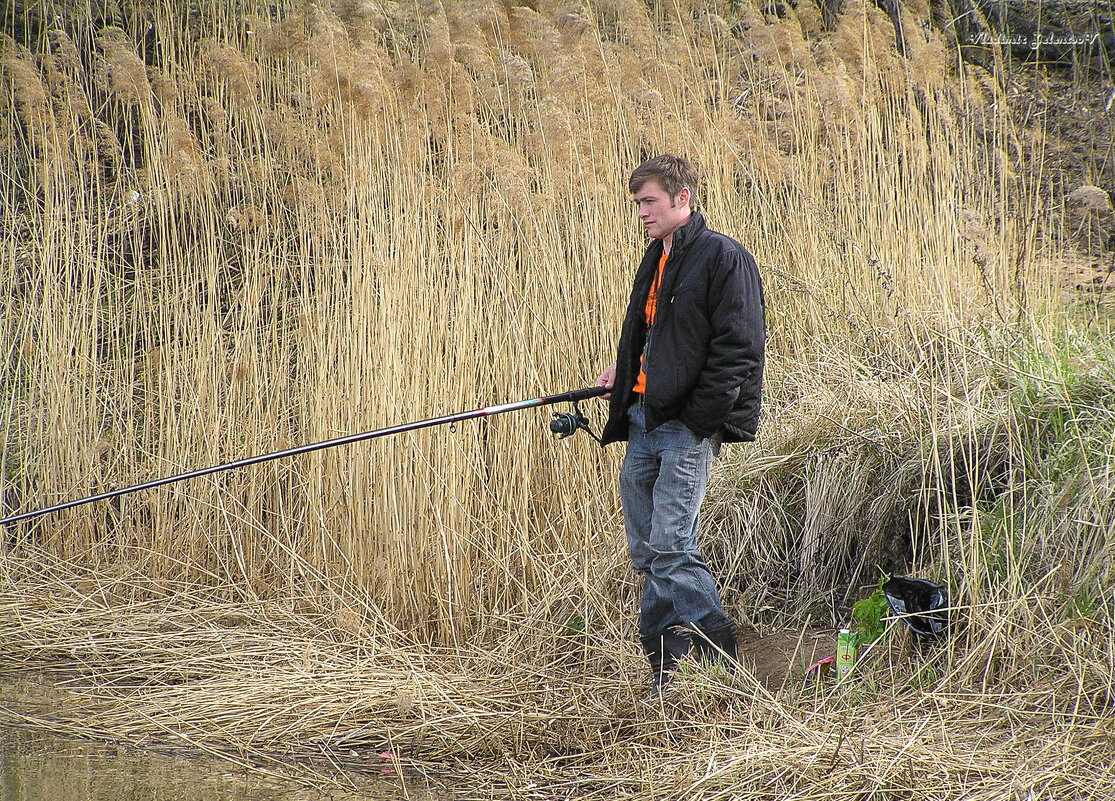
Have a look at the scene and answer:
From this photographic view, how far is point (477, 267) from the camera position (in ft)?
12.6

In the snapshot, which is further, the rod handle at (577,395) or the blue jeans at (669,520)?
the rod handle at (577,395)

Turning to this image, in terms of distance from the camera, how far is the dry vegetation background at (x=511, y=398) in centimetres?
279

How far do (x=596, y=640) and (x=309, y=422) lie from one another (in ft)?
4.68

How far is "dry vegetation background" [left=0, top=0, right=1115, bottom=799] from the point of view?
279 centimetres

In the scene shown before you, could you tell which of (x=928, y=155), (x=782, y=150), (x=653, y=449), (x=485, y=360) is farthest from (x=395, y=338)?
(x=928, y=155)

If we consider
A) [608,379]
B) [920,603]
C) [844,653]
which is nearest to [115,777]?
[608,379]

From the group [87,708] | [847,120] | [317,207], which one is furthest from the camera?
[847,120]

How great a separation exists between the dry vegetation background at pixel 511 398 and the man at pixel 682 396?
8.9 inches

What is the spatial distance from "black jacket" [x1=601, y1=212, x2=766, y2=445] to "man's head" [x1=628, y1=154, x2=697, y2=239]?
4 cm

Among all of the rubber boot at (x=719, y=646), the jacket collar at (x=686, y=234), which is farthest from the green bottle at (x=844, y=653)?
the jacket collar at (x=686, y=234)

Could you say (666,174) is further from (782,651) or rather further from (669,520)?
(782,651)

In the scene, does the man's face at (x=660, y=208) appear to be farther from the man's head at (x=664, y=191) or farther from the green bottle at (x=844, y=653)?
the green bottle at (x=844, y=653)

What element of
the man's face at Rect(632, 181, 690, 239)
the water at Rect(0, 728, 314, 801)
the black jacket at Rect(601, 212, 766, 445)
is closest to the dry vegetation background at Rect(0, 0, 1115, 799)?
the water at Rect(0, 728, 314, 801)

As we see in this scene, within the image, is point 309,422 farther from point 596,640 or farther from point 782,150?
point 782,150
